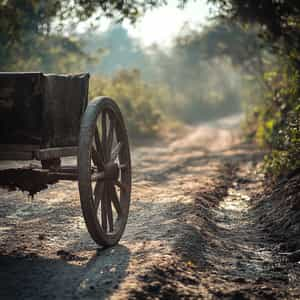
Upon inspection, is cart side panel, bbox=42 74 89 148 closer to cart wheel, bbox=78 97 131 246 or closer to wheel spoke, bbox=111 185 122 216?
cart wheel, bbox=78 97 131 246

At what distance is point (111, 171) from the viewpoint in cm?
490

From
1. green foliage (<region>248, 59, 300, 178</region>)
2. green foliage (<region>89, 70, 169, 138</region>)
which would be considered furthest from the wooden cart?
green foliage (<region>89, 70, 169, 138</region>)

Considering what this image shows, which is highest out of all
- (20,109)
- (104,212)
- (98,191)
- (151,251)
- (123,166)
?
(20,109)

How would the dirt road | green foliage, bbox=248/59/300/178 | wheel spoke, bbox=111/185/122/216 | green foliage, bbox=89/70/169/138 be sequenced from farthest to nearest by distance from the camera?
green foliage, bbox=89/70/169/138, green foliage, bbox=248/59/300/178, wheel spoke, bbox=111/185/122/216, the dirt road

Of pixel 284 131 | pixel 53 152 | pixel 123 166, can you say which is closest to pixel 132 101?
pixel 284 131

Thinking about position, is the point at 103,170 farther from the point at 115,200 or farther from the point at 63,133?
the point at 63,133

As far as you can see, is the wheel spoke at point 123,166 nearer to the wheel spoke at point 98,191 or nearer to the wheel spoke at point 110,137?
the wheel spoke at point 110,137

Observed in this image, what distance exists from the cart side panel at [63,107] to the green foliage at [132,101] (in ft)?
46.6

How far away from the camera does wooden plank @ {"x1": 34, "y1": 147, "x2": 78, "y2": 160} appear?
4.40m

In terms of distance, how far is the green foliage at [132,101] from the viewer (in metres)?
21.1

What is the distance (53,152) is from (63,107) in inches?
16.6

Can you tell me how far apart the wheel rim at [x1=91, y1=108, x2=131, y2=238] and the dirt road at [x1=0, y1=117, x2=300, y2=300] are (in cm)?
25

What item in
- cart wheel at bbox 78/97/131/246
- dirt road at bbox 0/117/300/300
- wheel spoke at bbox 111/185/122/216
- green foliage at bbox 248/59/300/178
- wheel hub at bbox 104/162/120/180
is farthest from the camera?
green foliage at bbox 248/59/300/178

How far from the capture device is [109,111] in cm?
504
